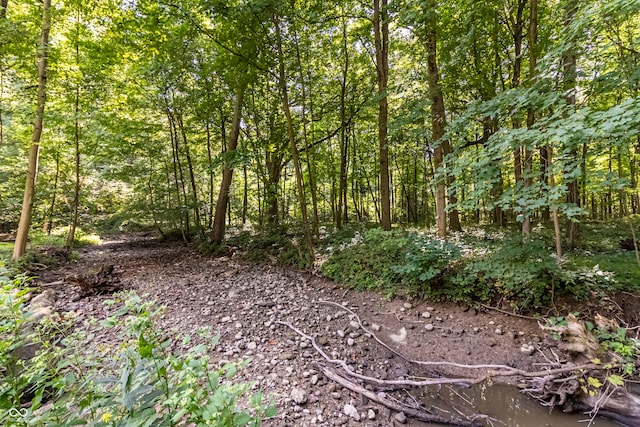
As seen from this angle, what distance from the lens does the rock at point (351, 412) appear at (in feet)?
8.36

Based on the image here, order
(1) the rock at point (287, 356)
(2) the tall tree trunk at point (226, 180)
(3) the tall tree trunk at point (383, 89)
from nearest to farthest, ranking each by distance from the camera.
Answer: (1) the rock at point (287, 356) < (3) the tall tree trunk at point (383, 89) < (2) the tall tree trunk at point (226, 180)

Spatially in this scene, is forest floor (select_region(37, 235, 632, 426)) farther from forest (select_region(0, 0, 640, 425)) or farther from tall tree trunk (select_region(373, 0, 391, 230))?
tall tree trunk (select_region(373, 0, 391, 230))

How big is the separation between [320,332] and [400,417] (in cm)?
164

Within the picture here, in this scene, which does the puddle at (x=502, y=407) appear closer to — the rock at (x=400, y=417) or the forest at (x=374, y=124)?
the forest at (x=374, y=124)

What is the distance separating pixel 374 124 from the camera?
1159 cm

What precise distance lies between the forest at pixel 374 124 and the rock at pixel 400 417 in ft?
5.36

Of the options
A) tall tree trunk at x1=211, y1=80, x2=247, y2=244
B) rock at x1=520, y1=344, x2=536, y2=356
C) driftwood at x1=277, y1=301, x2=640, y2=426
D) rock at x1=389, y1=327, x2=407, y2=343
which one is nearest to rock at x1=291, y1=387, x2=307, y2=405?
driftwood at x1=277, y1=301, x2=640, y2=426

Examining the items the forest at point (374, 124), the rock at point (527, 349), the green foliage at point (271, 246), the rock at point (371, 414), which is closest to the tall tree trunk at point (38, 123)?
the forest at point (374, 124)

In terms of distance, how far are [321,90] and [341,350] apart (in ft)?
28.7

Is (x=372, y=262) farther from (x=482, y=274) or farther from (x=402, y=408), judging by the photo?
(x=402, y=408)

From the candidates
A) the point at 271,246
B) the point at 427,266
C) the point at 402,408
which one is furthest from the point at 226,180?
the point at 402,408

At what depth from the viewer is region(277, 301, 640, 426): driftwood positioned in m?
2.62

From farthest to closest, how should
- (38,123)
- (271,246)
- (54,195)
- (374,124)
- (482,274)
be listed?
(374,124) → (54,195) → (271,246) → (38,123) → (482,274)

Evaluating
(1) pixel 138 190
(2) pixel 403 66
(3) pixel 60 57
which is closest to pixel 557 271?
(2) pixel 403 66
